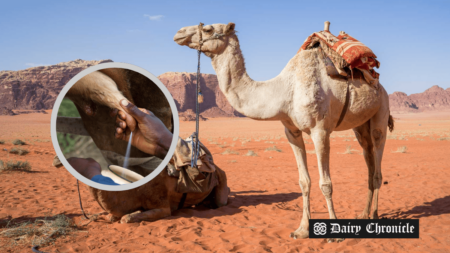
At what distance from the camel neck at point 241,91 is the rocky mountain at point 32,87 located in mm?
96591

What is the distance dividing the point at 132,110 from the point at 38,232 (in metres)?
3.19

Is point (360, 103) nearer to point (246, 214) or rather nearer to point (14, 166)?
point (246, 214)

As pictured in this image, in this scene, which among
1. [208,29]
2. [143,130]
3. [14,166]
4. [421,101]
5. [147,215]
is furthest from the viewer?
[421,101]

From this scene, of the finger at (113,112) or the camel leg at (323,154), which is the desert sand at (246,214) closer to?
the camel leg at (323,154)

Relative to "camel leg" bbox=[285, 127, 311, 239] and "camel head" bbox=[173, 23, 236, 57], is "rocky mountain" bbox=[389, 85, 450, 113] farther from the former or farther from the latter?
"camel head" bbox=[173, 23, 236, 57]

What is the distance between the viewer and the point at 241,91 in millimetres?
4305

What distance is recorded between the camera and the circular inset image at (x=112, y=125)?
2867mm

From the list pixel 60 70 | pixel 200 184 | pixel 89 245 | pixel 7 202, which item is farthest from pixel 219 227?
pixel 60 70

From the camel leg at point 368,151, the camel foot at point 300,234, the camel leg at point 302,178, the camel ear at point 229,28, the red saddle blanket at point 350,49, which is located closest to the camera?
the camel ear at point 229,28

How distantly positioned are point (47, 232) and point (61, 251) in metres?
0.73

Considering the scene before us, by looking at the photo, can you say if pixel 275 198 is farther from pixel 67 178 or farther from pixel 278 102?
pixel 67 178

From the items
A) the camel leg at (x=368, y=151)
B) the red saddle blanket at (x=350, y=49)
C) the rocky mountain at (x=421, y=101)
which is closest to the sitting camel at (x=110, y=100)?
the red saddle blanket at (x=350, y=49)

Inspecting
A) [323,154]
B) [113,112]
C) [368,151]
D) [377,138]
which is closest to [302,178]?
[323,154]

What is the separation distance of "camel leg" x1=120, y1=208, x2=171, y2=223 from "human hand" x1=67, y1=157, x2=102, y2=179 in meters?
2.26
